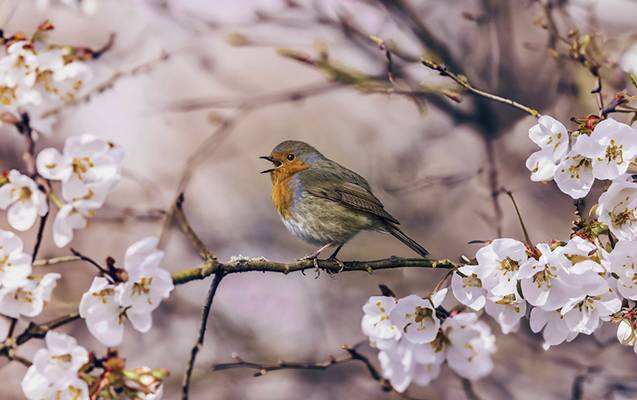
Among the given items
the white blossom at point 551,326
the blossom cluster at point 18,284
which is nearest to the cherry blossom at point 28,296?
the blossom cluster at point 18,284

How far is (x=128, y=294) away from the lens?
1.86 m

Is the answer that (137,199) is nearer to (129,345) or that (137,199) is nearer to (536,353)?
(129,345)

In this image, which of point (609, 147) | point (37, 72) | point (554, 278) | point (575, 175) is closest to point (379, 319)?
point (554, 278)

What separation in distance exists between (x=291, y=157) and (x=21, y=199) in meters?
1.28

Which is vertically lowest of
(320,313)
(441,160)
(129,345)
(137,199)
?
(129,345)

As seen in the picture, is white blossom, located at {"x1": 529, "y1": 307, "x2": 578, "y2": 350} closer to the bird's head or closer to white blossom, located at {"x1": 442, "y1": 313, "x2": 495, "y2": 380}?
white blossom, located at {"x1": 442, "y1": 313, "x2": 495, "y2": 380}

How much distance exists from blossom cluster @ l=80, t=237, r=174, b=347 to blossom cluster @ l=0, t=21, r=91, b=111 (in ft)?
2.05

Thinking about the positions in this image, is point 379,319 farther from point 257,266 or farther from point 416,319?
point 257,266

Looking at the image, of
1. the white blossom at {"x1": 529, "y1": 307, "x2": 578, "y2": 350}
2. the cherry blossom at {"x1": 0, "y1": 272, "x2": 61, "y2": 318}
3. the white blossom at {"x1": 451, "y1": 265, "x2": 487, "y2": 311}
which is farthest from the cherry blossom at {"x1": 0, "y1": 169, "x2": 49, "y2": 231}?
the white blossom at {"x1": 529, "y1": 307, "x2": 578, "y2": 350}

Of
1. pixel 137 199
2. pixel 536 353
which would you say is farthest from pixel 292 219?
pixel 137 199

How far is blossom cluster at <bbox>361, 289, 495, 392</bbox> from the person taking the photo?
210 cm

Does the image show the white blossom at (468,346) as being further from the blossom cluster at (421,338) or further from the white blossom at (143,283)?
the white blossom at (143,283)

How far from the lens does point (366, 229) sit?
2.90 meters

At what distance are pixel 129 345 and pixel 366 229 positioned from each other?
8.72ft
